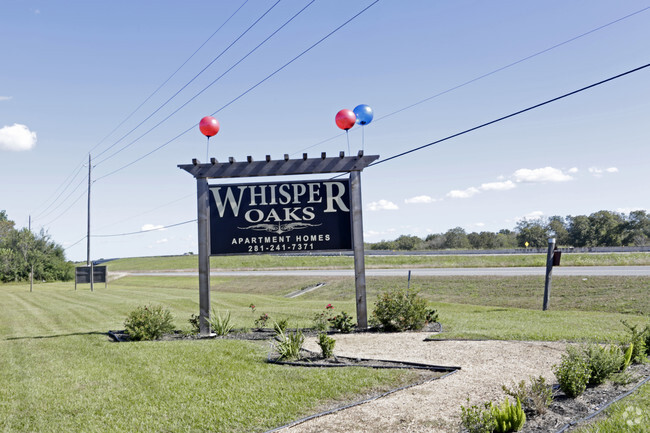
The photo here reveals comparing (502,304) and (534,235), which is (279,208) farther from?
(534,235)

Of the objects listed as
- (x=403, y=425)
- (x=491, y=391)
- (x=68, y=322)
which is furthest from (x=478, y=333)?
(x=68, y=322)

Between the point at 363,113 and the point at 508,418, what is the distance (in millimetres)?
9850

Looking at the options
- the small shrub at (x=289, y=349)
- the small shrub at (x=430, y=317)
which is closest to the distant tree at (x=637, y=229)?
the small shrub at (x=430, y=317)

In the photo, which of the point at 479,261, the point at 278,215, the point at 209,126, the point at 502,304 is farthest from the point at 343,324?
the point at 479,261

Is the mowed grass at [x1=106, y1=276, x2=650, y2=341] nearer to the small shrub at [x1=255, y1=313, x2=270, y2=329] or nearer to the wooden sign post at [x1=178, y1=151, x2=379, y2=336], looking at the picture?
the small shrub at [x1=255, y1=313, x2=270, y2=329]

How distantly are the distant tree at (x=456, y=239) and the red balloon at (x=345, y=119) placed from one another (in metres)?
87.1

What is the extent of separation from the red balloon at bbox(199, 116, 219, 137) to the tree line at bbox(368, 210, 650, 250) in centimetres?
6374

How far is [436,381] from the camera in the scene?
738 cm

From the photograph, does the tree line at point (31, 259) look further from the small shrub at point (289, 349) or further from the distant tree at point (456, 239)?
the distant tree at point (456, 239)

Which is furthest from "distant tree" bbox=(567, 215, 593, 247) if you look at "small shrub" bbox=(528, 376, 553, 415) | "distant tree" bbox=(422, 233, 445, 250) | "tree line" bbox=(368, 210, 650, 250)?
"small shrub" bbox=(528, 376, 553, 415)

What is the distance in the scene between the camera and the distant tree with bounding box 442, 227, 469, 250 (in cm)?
9788

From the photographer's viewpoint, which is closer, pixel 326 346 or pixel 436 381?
pixel 436 381

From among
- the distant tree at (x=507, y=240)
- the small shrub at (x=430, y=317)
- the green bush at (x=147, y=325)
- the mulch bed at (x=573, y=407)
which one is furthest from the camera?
the distant tree at (x=507, y=240)

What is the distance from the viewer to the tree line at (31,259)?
60.9m
